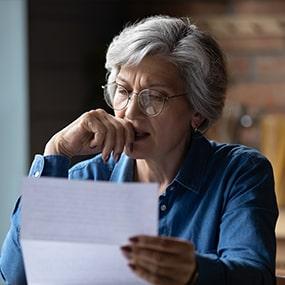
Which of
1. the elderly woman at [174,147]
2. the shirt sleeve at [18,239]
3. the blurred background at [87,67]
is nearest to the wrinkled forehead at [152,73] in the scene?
the elderly woman at [174,147]

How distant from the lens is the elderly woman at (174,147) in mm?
1570

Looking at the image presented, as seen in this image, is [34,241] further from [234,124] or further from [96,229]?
[234,124]

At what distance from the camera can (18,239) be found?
1.58 metres

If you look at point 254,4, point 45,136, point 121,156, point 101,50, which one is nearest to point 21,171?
point 45,136

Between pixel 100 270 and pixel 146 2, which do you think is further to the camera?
pixel 146 2

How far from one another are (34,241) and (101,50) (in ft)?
6.31

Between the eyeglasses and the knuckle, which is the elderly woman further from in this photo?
the knuckle

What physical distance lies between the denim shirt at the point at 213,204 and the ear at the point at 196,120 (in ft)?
0.08

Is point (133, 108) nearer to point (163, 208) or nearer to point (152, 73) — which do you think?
point (152, 73)

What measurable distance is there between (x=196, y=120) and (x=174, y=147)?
8 cm

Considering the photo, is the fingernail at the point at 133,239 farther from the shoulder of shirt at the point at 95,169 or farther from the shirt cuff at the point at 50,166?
the shoulder of shirt at the point at 95,169

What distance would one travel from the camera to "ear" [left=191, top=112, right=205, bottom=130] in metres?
1.72

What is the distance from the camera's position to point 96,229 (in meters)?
1.18

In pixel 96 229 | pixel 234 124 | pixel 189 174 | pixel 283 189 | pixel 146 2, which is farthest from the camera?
pixel 146 2
